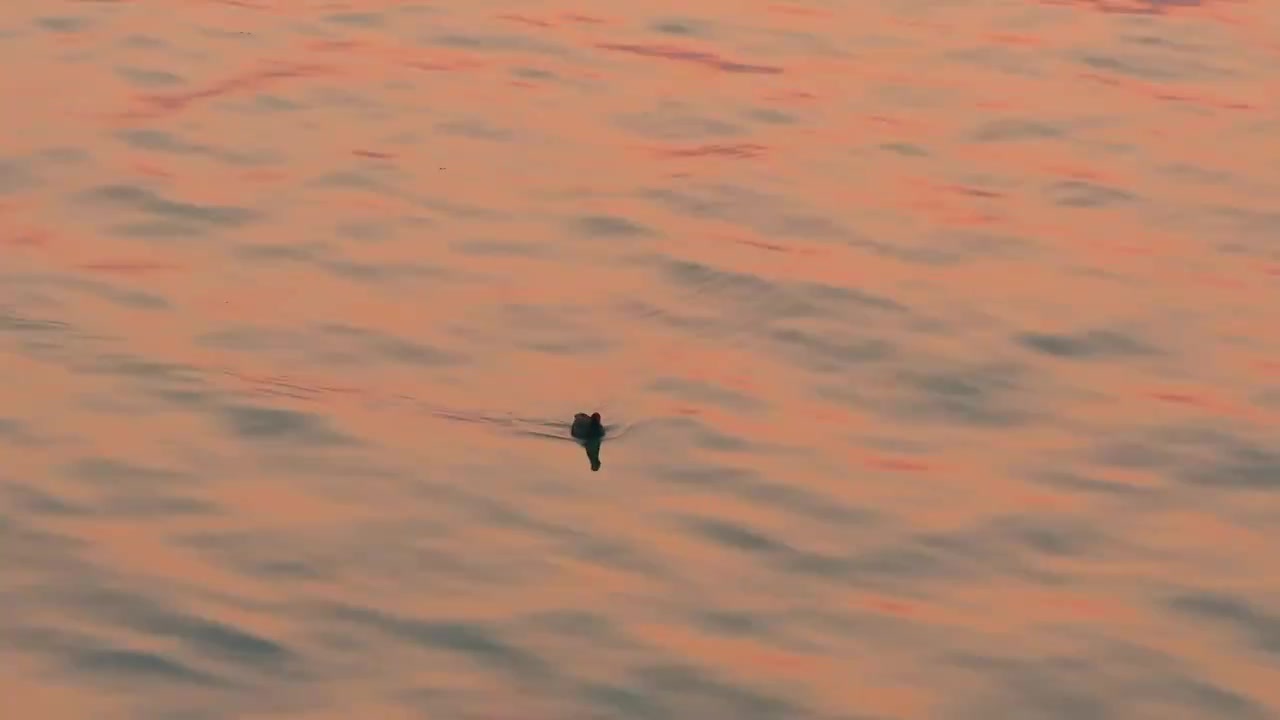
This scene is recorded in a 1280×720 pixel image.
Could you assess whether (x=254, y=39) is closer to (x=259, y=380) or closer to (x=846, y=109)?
(x=846, y=109)

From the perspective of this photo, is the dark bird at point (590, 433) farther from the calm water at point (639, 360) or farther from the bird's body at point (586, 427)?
the calm water at point (639, 360)

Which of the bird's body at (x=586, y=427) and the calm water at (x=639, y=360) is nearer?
the calm water at (x=639, y=360)

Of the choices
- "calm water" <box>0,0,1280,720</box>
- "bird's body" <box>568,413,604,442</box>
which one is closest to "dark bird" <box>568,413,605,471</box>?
"bird's body" <box>568,413,604,442</box>

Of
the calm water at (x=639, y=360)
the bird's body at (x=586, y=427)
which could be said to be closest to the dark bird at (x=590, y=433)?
the bird's body at (x=586, y=427)

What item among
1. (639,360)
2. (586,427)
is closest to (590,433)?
(586,427)

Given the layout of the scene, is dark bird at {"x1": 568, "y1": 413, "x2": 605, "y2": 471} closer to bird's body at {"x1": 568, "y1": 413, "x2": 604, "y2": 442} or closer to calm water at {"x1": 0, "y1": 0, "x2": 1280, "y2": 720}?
bird's body at {"x1": 568, "y1": 413, "x2": 604, "y2": 442}
